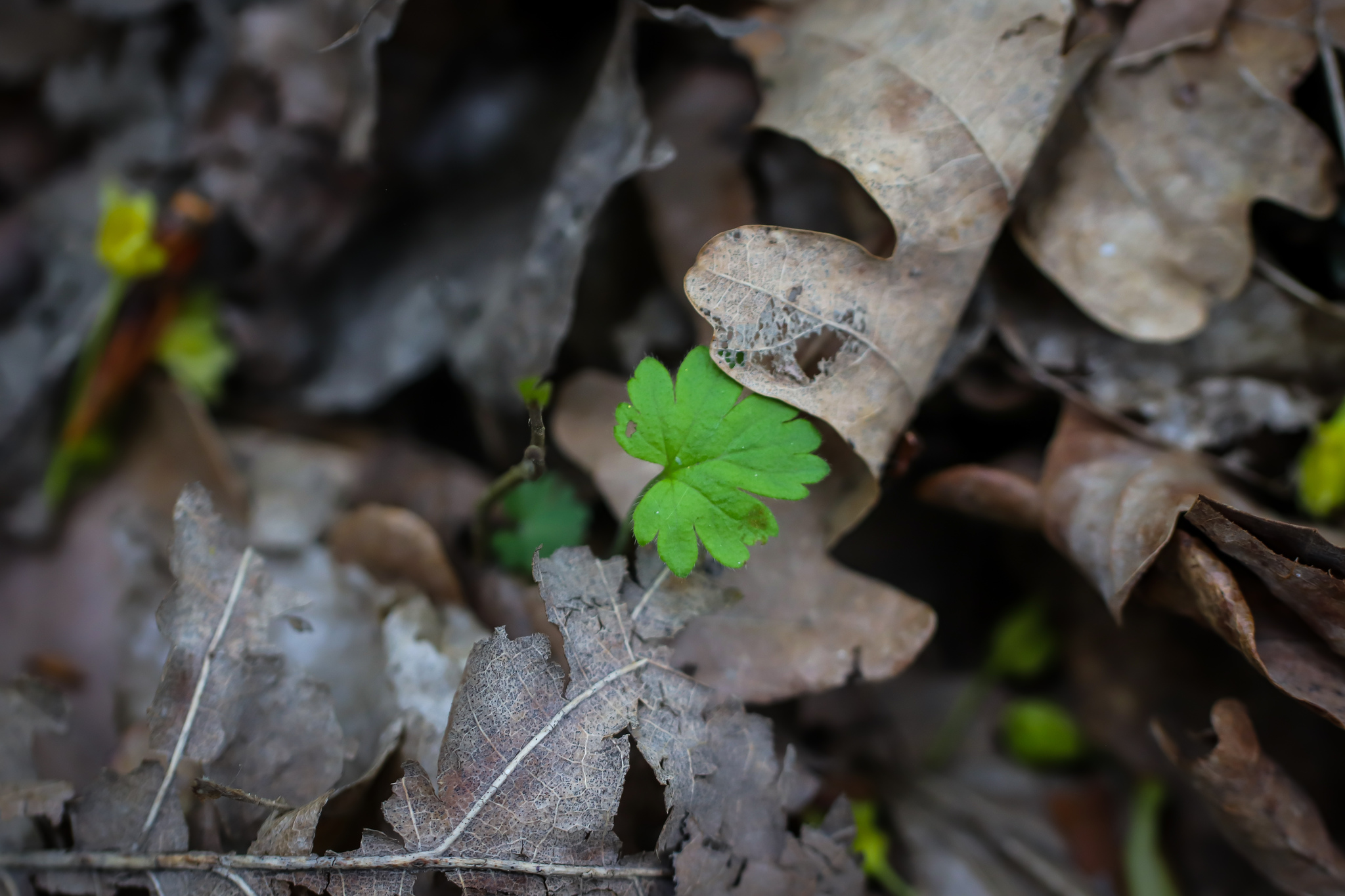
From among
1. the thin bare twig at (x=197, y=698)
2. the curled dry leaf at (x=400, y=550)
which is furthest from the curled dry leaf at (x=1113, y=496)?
the thin bare twig at (x=197, y=698)

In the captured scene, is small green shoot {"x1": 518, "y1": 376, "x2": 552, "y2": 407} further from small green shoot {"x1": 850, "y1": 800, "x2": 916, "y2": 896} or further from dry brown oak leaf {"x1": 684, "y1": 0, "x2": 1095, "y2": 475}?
small green shoot {"x1": 850, "y1": 800, "x2": 916, "y2": 896}

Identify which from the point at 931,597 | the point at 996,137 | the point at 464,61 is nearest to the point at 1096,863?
the point at 931,597

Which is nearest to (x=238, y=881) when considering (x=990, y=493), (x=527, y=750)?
(x=527, y=750)

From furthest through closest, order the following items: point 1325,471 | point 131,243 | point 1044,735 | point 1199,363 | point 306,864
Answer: point 131,243
point 1044,735
point 1199,363
point 1325,471
point 306,864

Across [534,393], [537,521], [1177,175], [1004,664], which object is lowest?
[1004,664]

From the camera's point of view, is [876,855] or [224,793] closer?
[224,793]

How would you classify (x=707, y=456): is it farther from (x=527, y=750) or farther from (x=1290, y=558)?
(x=1290, y=558)

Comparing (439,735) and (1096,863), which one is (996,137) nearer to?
(439,735)
